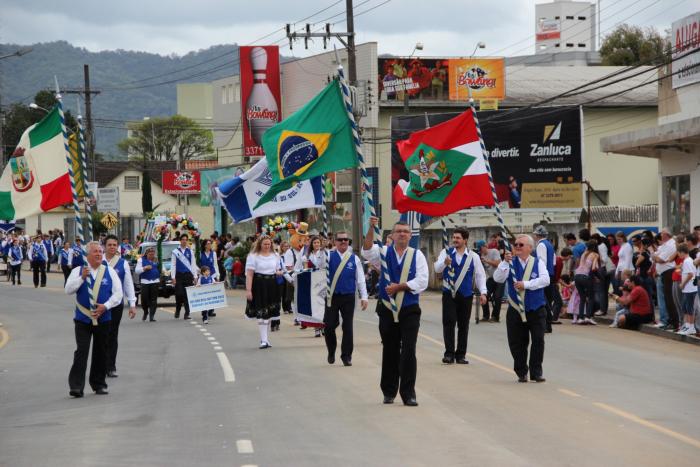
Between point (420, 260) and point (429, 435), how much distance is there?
269 cm

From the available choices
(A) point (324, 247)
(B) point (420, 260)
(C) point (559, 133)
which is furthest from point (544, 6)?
(B) point (420, 260)

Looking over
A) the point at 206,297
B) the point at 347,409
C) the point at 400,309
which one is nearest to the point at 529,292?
the point at 400,309

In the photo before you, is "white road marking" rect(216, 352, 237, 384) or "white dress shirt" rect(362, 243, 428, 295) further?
"white road marking" rect(216, 352, 237, 384)

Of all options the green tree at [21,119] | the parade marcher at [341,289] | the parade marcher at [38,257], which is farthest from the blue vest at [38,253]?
the green tree at [21,119]

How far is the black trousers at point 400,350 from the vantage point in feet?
40.0

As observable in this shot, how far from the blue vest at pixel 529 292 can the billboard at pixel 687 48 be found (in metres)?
16.4

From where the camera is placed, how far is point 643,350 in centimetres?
1886

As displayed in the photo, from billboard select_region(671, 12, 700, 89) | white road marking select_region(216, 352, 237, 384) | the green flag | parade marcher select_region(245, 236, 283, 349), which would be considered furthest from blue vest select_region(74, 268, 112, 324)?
billboard select_region(671, 12, 700, 89)

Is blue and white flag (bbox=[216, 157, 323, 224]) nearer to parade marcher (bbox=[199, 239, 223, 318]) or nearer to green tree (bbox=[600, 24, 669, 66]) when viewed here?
parade marcher (bbox=[199, 239, 223, 318])

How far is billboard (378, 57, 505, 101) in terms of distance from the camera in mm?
54844

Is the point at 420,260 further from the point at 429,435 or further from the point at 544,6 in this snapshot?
the point at 544,6

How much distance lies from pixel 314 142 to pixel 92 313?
536 cm

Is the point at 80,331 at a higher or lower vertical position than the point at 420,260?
lower

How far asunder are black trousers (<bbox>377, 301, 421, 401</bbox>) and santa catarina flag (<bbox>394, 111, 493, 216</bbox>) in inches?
324
